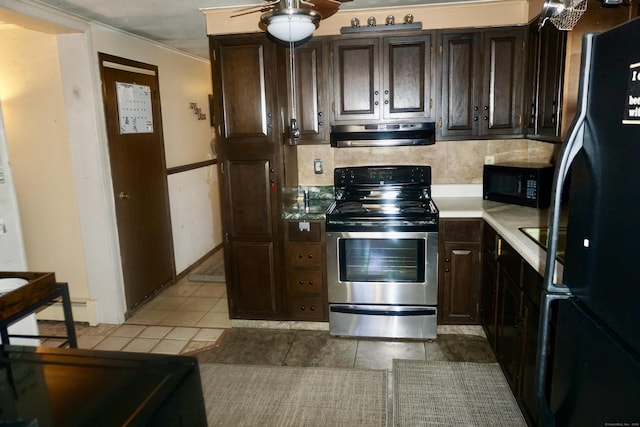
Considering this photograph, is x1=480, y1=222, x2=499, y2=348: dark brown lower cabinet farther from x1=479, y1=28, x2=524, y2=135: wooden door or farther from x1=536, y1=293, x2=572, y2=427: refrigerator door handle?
x1=536, y1=293, x2=572, y2=427: refrigerator door handle

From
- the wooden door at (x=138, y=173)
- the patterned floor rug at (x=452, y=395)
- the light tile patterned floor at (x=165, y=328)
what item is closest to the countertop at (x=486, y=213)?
the patterned floor rug at (x=452, y=395)

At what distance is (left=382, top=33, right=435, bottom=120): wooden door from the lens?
3207 mm

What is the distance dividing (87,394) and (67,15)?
3.00 meters

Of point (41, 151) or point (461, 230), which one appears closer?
point (461, 230)

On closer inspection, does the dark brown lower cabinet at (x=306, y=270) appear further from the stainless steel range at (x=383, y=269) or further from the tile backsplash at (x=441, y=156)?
the tile backsplash at (x=441, y=156)

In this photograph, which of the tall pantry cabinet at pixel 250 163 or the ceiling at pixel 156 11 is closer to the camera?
the ceiling at pixel 156 11

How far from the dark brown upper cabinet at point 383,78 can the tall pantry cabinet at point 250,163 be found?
1.47 ft

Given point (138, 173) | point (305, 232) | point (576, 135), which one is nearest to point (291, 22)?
point (576, 135)

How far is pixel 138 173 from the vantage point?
394 cm

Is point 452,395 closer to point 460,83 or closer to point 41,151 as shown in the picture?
point 460,83

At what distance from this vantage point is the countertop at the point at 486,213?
2.16 metres

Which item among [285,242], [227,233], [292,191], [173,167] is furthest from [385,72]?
[173,167]

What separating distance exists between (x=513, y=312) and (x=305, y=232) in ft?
4.94

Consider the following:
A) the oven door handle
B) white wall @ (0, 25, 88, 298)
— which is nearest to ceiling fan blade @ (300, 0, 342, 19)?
the oven door handle
